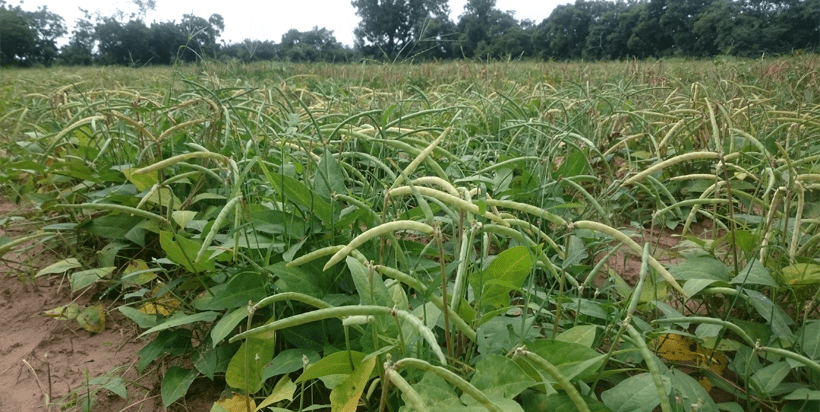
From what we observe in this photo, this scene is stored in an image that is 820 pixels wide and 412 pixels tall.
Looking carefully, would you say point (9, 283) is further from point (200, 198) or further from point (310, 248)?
point (310, 248)

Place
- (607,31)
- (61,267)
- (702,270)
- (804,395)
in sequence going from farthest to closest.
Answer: (607,31) → (61,267) → (702,270) → (804,395)

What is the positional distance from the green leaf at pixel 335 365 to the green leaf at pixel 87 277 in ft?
2.55

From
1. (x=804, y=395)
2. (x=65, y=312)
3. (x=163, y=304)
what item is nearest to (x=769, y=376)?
(x=804, y=395)

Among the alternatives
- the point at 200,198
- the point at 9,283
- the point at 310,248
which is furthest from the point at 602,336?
the point at 9,283

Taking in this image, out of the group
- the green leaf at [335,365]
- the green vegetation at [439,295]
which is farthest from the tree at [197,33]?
the green leaf at [335,365]

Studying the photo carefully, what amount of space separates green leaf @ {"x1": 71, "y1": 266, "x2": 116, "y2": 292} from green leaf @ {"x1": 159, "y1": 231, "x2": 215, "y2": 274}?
38 cm

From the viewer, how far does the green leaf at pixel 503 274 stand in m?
0.89

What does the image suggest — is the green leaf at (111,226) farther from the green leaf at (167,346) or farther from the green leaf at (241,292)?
the green leaf at (241,292)

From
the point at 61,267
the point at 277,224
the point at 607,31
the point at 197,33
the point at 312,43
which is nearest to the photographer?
the point at 277,224

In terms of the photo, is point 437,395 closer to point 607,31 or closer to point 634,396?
point 634,396

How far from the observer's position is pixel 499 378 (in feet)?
2.32

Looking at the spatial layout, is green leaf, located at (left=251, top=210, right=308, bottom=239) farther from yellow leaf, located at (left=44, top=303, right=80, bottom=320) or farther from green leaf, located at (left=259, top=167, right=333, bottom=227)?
yellow leaf, located at (left=44, top=303, right=80, bottom=320)

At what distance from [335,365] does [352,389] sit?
56mm

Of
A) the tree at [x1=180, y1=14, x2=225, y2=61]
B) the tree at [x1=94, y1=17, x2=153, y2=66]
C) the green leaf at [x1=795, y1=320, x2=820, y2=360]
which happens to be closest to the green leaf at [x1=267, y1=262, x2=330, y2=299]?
the green leaf at [x1=795, y1=320, x2=820, y2=360]
